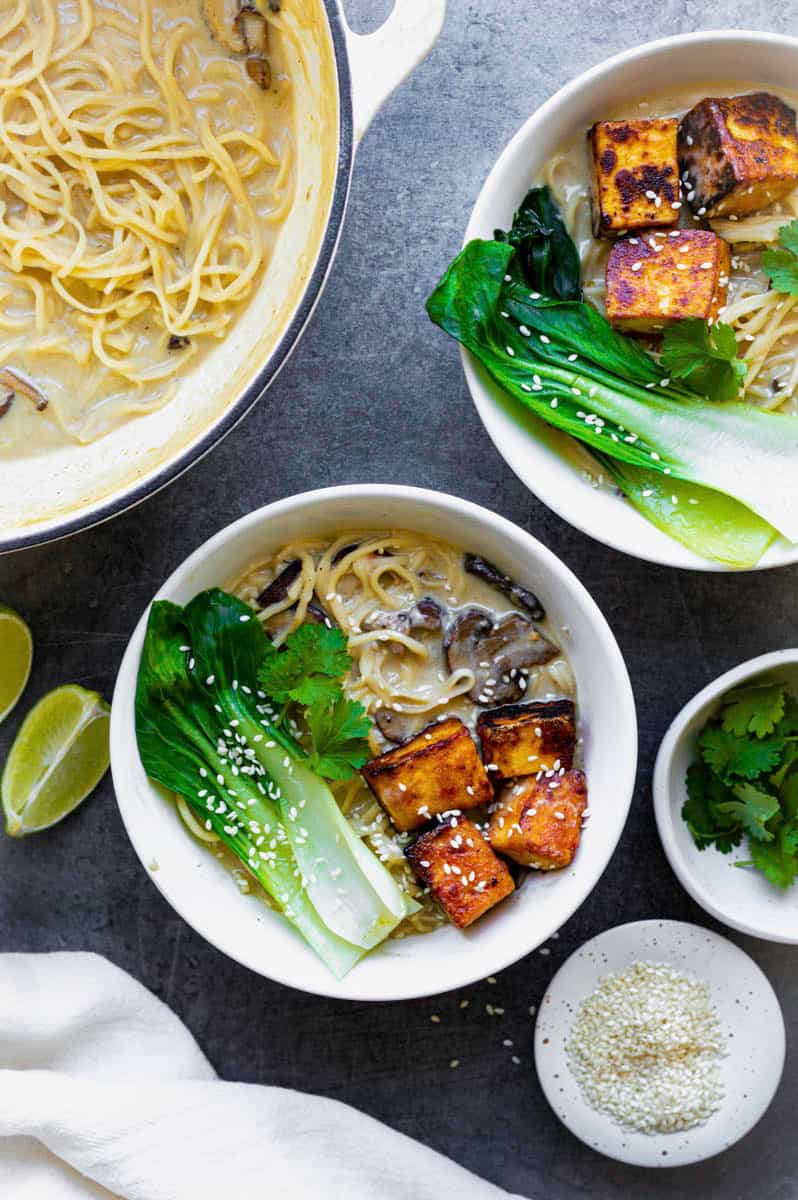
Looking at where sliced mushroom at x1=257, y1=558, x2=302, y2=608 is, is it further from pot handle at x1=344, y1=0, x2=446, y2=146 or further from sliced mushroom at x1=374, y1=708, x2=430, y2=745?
pot handle at x1=344, y1=0, x2=446, y2=146

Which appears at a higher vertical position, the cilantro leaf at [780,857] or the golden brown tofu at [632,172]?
the golden brown tofu at [632,172]

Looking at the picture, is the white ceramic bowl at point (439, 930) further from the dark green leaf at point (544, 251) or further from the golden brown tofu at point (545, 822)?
the dark green leaf at point (544, 251)

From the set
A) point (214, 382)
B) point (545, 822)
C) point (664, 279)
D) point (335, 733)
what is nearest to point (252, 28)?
point (214, 382)

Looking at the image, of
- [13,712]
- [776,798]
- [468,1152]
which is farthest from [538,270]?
[468,1152]

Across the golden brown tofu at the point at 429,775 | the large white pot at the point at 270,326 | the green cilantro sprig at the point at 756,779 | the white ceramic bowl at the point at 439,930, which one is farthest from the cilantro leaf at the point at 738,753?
the large white pot at the point at 270,326

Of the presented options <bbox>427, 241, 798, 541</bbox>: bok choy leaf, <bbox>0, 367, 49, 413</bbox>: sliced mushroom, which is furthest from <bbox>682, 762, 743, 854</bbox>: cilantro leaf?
<bbox>0, 367, 49, 413</bbox>: sliced mushroom

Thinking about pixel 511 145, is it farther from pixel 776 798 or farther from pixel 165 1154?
pixel 165 1154

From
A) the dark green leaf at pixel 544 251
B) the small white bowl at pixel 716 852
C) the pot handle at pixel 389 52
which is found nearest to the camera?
the pot handle at pixel 389 52
